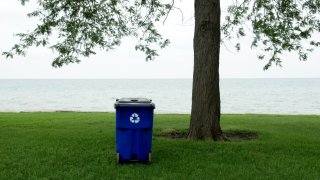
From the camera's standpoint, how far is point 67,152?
8.89 meters

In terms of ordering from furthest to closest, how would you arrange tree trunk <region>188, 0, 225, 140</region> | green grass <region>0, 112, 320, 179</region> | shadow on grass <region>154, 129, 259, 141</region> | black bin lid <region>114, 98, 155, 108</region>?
shadow on grass <region>154, 129, 259, 141</region>, tree trunk <region>188, 0, 225, 140</region>, black bin lid <region>114, 98, 155, 108</region>, green grass <region>0, 112, 320, 179</region>

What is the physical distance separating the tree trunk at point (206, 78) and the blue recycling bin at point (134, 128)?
10.2 ft

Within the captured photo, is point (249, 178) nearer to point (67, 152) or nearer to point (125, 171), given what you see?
point (125, 171)

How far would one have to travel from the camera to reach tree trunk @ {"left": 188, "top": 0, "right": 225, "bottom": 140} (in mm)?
10805

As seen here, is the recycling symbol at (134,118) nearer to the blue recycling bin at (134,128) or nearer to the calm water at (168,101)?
the blue recycling bin at (134,128)

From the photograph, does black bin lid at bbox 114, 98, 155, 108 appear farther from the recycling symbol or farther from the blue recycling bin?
the recycling symbol

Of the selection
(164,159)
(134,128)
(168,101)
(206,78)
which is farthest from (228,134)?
(168,101)

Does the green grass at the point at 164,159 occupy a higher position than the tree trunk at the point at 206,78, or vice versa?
the tree trunk at the point at 206,78

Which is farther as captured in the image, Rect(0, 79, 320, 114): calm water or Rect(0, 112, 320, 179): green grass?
Rect(0, 79, 320, 114): calm water

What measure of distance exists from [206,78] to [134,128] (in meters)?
3.53

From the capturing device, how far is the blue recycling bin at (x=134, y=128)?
7688 mm

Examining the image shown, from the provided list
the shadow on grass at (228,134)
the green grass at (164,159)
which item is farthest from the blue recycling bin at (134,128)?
the shadow on grass at (228,134)

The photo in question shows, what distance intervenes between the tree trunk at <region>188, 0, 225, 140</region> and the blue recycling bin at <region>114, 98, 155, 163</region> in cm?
311

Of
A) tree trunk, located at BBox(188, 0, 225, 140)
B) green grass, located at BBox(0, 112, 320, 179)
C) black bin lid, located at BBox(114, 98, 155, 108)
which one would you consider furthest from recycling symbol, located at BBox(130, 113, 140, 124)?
tree trunk, located at BBox(188, 0, 225, 140)
